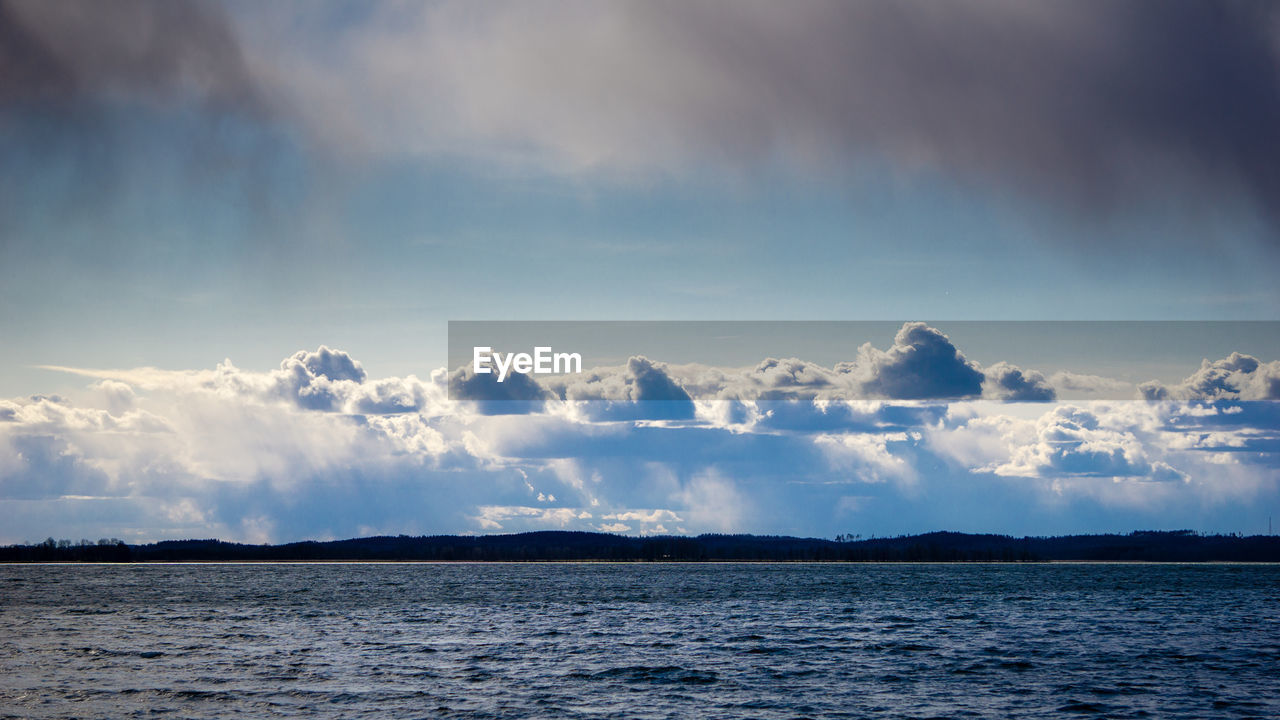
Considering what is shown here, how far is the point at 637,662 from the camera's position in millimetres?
75562

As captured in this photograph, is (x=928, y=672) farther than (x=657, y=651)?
No

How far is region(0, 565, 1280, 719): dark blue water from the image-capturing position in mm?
56125

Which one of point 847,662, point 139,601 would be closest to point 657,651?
point 847,662

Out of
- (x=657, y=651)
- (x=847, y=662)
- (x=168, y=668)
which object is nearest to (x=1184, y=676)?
(x=847, y=662)

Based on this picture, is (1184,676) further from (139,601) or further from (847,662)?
(139,601)

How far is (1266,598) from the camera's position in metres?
180

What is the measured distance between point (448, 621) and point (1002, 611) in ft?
249

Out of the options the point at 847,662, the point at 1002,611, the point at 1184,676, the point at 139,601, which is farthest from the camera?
the point at 139,601

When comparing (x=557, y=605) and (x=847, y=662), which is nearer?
(x=847, y=662)

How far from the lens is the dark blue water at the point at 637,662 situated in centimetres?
5612

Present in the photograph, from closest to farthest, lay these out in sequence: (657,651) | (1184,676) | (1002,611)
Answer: (1184,676) < (657,651) < (1002,611)

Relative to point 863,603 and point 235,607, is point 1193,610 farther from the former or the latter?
point 235,607

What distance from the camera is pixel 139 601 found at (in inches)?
6447

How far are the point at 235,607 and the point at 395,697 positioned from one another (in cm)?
9875
